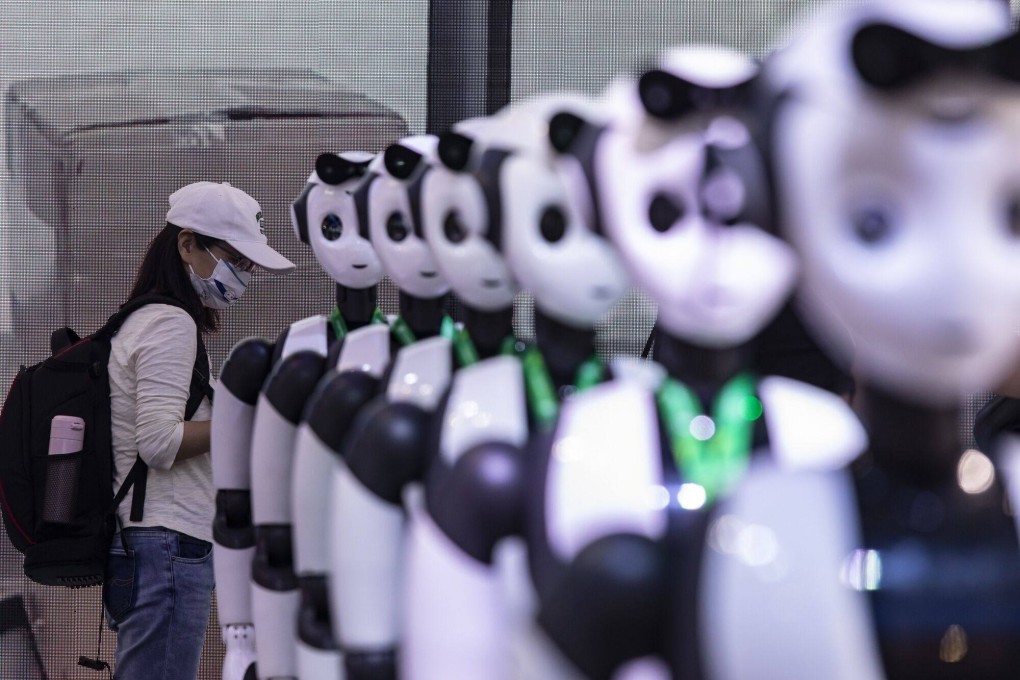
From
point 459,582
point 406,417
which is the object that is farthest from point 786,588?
point 406,417

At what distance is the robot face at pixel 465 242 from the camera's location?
132 cm

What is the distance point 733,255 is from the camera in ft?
2.62

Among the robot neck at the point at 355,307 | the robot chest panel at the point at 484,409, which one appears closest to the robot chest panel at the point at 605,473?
the robot chest panel at the point at 484,409

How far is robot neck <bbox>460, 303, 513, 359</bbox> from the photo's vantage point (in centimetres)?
140

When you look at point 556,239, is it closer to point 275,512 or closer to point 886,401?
point 886,401

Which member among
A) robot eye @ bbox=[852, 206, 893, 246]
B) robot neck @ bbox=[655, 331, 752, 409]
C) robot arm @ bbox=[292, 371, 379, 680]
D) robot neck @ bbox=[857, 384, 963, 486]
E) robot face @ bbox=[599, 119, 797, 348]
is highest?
robot eye @ bbox=[852, 206, 893, 246]

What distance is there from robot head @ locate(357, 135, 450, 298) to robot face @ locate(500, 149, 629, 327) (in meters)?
0.42

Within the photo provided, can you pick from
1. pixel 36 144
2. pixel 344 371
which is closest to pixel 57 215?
pixel 36 144

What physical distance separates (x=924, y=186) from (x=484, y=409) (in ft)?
1.80

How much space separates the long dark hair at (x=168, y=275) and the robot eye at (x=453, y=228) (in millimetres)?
869

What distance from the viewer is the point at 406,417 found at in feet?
3.86

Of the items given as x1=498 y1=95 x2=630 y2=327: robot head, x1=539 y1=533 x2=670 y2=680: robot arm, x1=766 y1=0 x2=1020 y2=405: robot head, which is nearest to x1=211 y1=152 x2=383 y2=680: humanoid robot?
x1=498 y1=95 x2=630 y2=327: robot head

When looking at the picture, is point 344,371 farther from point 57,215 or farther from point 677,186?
point 57,215

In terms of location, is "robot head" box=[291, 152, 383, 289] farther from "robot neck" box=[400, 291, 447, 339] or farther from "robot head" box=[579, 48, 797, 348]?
"robot head" box=[579, 48, 797, 348]
